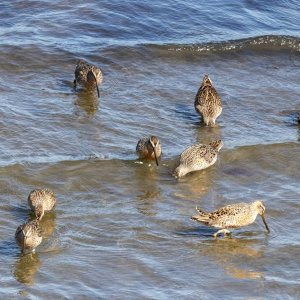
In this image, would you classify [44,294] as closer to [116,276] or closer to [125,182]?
[116,276]

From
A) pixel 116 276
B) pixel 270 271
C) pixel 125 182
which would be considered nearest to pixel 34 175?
pixel 125 182

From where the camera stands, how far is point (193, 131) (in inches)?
564

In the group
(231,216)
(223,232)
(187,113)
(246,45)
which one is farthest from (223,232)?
(246,45)

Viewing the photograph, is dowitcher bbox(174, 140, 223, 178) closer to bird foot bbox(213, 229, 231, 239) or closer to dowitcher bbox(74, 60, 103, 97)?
bird foot bbox(213, 229, 231, 239)

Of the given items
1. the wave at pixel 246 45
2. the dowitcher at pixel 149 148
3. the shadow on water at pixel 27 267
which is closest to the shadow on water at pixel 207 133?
the dowitcher at pixel 149 148

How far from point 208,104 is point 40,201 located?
4.10 metres


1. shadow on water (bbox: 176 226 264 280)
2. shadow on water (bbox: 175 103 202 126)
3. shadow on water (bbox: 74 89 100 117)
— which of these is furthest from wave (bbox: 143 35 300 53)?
shadow on water (bbox: 176 226 264 280)

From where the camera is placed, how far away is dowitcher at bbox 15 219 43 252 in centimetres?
1002

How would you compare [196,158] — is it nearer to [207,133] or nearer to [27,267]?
[207,133]

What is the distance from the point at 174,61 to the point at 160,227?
6349 mm

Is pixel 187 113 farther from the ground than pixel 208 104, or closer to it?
closer to it

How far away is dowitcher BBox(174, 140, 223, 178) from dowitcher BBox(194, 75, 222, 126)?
124 cm

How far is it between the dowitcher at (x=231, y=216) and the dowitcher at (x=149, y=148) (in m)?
1.87

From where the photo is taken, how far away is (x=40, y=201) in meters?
10.9
